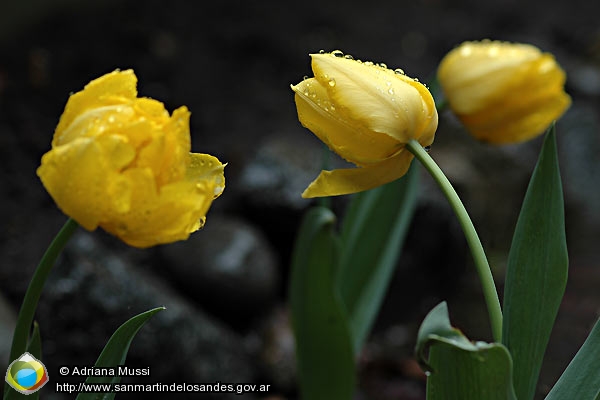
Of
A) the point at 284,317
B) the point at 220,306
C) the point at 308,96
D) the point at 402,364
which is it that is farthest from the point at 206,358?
the point at 308,96

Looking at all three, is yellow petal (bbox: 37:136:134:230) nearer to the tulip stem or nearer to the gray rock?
the tulip stem

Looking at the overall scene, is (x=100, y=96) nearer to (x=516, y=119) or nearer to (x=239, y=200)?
(x=516, y=119)

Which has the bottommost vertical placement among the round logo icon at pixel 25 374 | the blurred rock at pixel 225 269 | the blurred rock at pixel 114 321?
the blurred rock at pixel 225 269

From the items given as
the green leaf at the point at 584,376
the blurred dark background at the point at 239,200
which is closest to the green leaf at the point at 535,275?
the green leaf at the point at 584,376

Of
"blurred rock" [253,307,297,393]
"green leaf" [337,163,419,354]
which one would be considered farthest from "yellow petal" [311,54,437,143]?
"blurred rock" [253,307,297,393]

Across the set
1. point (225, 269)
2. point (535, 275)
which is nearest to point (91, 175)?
point (535, 275)

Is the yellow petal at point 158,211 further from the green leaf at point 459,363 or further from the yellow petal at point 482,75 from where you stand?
the yellow petal at point 482,75

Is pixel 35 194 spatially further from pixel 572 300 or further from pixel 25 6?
pixel 572 300
